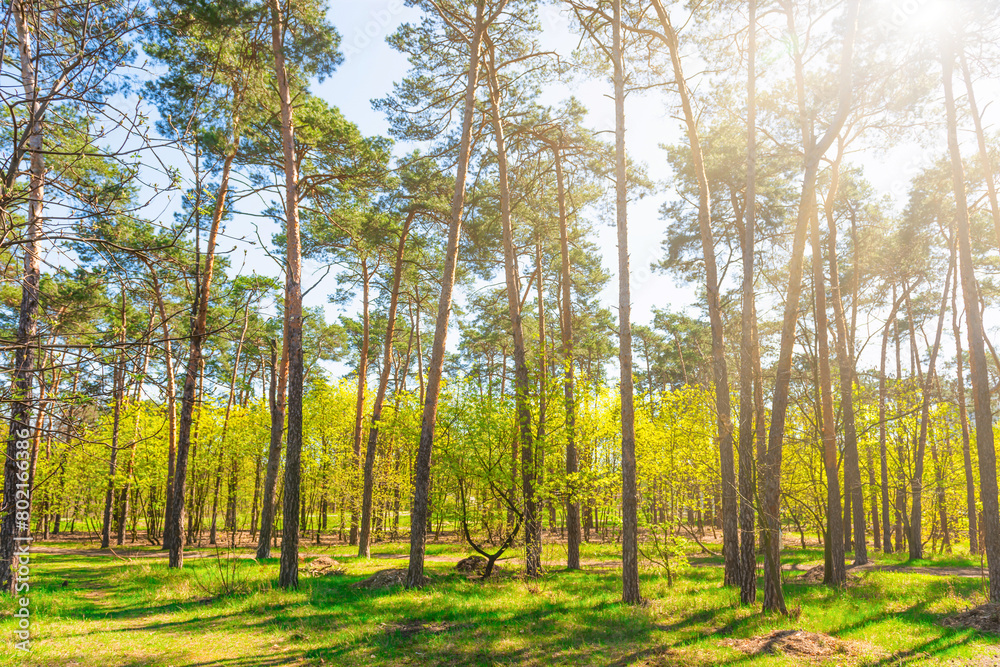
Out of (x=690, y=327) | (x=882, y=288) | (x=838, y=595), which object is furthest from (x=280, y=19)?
(x=690, y=327)

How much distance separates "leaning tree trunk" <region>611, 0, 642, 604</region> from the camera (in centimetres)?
857

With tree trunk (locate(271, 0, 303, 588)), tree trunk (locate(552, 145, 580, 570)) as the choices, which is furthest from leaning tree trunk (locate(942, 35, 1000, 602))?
tree trunk (locate(271, 0, 303, 588))

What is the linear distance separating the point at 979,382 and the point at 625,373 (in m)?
6.19

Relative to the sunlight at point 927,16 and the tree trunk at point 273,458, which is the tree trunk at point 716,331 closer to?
the sunlight at point 927,16

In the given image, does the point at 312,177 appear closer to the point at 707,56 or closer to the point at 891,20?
the point at 707,56

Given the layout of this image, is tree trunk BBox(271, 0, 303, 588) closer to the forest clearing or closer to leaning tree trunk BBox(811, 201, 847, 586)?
the forest clearing

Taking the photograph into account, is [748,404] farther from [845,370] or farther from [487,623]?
[845,370]

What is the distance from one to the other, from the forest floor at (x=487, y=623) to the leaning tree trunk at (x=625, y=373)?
2.09 feet

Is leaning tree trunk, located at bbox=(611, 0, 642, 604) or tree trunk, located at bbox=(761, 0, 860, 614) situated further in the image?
leaning tree trunk, located at bbox=(611, 0, 642, 604)

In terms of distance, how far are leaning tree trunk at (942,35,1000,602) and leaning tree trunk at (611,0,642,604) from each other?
568 cm

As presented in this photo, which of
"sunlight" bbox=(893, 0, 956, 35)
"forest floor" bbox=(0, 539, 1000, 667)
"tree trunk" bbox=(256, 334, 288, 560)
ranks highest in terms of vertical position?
"sunlight" bbox=(893, 0, 956, 35)

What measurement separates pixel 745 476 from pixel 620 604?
2.97 metres

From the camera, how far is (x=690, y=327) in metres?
25.2

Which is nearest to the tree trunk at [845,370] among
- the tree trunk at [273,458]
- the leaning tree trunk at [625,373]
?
the leaning tree trunk at [625,373]
